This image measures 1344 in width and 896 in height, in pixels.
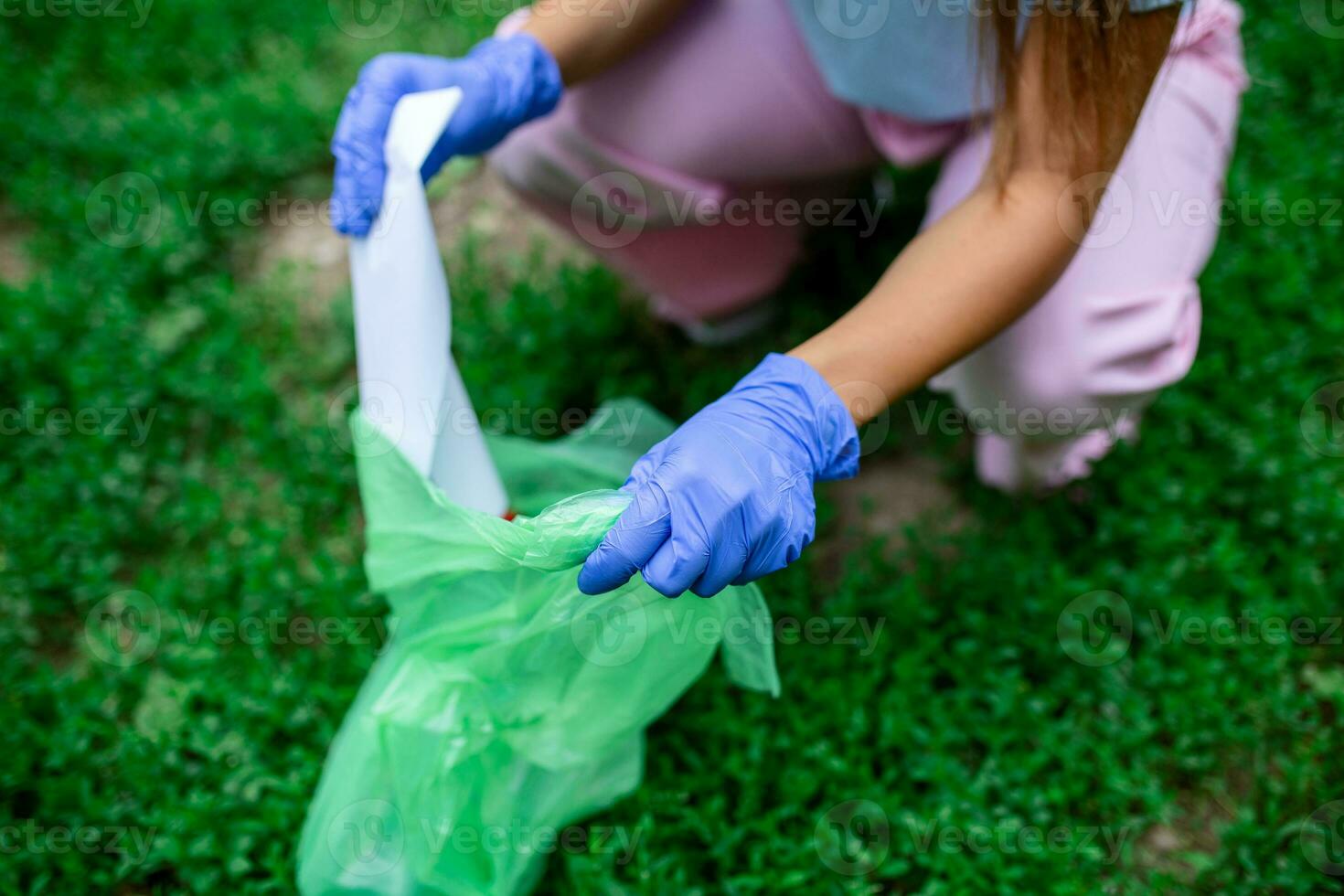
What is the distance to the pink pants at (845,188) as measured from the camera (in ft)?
4.51

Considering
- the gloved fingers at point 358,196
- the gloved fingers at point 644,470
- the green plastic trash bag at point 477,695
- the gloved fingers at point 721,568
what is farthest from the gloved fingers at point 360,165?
the gloved fingers at point 721,568

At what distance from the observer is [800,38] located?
1.56 m

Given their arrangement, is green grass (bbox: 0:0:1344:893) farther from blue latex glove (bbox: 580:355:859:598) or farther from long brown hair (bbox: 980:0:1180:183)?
long brown hair (bbox: 980:0:1180:183)

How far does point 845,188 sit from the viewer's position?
1.90 m

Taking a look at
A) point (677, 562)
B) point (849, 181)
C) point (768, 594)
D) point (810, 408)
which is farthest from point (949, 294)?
point (849, 181)

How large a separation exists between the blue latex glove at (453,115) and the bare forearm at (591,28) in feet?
0.13

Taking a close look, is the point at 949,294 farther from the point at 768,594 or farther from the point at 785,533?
the point at 768,594

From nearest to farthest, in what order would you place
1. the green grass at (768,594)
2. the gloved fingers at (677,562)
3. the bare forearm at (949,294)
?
the gloved fingers at (677,562), the bare forearm at (949,294), the green grass at (768,594)

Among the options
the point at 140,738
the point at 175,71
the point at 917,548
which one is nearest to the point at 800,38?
the point at 917,548

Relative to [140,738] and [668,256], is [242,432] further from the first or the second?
[668,256]

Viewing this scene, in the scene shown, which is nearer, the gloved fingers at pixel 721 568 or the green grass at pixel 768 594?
the gloved fingers at pixel 721 568

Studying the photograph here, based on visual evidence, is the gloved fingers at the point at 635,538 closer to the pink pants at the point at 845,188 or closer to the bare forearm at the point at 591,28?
the pink pants at the point at 845,188

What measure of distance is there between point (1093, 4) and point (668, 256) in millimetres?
885

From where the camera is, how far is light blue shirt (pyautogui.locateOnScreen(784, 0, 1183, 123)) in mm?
1340
